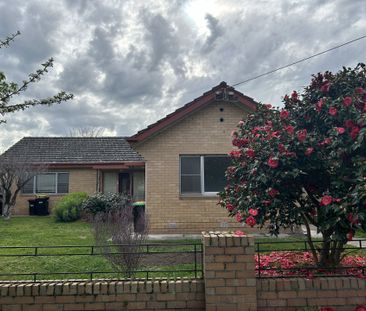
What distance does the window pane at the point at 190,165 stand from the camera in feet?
34.6

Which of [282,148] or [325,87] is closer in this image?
[282,148]

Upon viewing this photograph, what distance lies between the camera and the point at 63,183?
707 inches

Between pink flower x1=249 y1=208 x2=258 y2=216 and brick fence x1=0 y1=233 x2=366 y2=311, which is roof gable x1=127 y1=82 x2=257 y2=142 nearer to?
pink flower x1=249 y1=208 x2=258 y2=216

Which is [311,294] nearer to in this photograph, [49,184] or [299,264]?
[299,264]

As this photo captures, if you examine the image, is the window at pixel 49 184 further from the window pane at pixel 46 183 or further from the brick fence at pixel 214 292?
the brick fence at pixel 214 292

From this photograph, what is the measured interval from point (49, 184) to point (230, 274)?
16.7m

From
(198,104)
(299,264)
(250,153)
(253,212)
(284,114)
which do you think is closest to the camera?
(253,212)

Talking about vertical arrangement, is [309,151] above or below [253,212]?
above

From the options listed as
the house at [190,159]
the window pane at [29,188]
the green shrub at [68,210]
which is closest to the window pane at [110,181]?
the green shrub at [68,210]

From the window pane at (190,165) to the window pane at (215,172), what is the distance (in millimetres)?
276

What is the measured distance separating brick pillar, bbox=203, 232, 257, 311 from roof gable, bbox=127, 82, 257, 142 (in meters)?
7.16

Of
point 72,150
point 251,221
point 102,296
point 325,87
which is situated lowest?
point 102,296

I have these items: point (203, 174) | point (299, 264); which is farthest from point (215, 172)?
point (299, 264)

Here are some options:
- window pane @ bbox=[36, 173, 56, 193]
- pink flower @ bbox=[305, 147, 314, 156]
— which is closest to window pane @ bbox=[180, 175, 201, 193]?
pink flower @ bbox=[305, 147, 314, 156]
